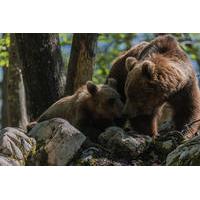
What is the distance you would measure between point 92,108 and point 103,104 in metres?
0.16

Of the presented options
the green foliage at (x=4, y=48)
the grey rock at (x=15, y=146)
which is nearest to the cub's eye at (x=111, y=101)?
the grey rock at (x=15, y=146)

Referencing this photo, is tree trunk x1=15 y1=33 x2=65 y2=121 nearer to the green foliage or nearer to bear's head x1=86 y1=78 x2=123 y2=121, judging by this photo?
bear's head x1=86 y1=78 x2=123 y2=121

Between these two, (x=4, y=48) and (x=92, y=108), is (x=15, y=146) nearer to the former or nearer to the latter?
(x=92, y=108)

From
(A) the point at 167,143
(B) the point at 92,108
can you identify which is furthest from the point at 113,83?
(A) the point at 167,143

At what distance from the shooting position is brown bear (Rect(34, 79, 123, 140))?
7004 millimetres

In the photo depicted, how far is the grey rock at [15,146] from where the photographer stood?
5.62 metres

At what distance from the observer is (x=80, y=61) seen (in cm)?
798

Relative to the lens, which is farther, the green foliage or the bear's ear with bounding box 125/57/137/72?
the green foliage

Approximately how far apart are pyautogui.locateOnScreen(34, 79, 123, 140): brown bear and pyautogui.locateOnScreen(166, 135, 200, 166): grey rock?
1500 mm

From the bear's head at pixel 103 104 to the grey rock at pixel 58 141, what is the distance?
3.59ft

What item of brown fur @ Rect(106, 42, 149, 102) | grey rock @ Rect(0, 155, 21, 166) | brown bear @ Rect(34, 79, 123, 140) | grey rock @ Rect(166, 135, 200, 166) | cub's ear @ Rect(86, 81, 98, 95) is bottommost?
grey rock @ Rect(0, 155, 21, 166)

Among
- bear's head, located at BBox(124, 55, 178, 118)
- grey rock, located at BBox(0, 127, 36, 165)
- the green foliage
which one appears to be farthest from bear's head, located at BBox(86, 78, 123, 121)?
the green foliage

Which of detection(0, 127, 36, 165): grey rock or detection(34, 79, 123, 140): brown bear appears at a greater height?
detection(34, 79, 123, 140): brown bear
